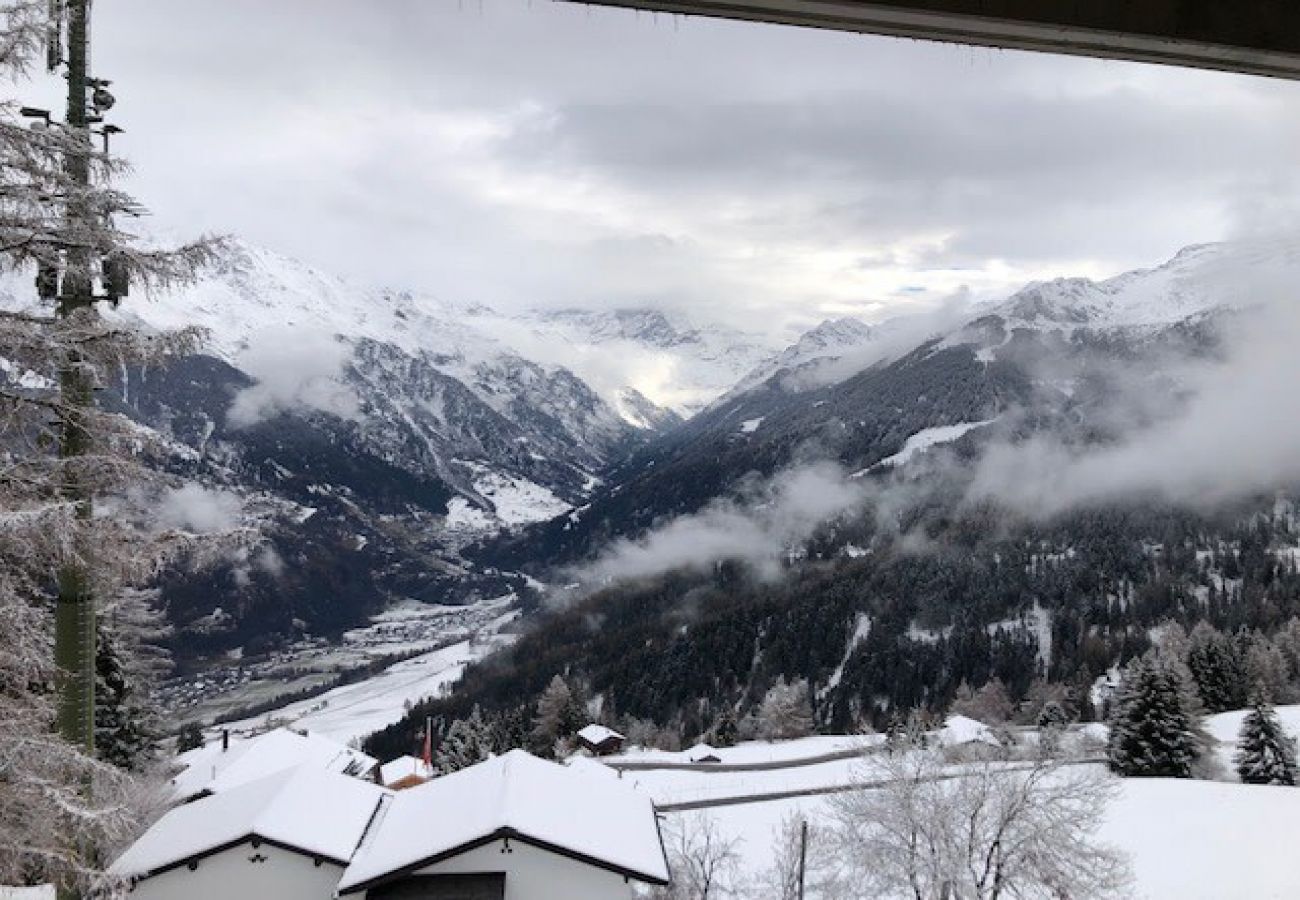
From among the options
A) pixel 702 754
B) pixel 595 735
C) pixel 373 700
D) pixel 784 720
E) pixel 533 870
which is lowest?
pixel 702 754

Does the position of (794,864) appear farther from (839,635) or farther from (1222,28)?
(839,635)

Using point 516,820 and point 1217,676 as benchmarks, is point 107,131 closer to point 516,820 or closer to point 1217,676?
point 516,820

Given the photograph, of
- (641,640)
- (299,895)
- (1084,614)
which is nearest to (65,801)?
(299,895)

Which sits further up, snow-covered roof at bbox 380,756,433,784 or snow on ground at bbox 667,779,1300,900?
snow-covered roof at bbox 380,756,433,784

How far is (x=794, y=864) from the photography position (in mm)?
22547

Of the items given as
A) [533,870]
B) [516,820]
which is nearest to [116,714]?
[516,820]

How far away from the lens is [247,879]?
17.5 meters

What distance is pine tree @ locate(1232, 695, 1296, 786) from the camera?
43812 mm

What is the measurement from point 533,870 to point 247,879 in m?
5.97

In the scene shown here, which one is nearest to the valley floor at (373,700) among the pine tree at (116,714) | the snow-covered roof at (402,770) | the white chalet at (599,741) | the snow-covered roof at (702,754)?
the white chalet at (599,741)

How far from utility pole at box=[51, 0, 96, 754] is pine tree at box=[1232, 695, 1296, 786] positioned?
53.0 meters

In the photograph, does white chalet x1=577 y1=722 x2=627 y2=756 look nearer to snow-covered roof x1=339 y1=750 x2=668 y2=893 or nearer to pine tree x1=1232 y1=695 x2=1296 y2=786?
pine tree x1=1232 y1=695 x2=1296 y2=786

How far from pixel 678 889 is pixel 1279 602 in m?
151

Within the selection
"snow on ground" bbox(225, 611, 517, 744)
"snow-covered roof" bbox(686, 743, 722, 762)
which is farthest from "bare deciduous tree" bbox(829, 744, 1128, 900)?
"snow on ground" bbox(225, 611, 517, 744)
